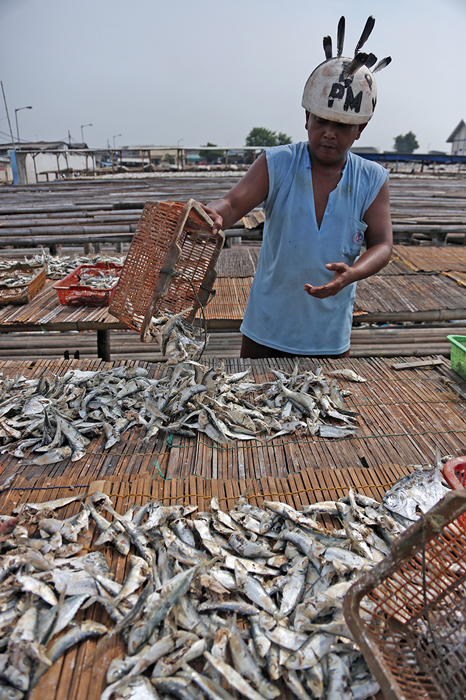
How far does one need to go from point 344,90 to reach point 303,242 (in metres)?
0.94

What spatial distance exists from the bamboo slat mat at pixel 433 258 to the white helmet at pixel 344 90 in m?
4.14

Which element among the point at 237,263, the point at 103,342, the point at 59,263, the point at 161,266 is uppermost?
the point at 161,266

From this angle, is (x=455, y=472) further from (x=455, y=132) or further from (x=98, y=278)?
(x=455, y=132)

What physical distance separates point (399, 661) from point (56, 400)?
2456 mm

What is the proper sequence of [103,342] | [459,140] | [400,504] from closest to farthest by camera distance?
[400,504] → [103,342] → [459,140]

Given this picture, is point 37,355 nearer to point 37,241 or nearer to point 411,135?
point 37,241

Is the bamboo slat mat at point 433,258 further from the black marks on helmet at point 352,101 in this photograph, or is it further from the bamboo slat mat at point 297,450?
the black marks on helmet at point 352,101

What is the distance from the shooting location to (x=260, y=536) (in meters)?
1.94

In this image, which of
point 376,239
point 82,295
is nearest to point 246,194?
point 376,239

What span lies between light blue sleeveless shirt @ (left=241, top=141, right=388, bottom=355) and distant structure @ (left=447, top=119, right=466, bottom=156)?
61.4 m

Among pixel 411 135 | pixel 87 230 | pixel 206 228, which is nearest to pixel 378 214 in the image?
pixel 206 228

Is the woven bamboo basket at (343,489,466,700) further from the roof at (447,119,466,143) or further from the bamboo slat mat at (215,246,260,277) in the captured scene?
the roof at (447,119,466,143)

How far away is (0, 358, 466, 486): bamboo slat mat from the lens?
2.33 meters

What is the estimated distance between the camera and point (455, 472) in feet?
7.31
